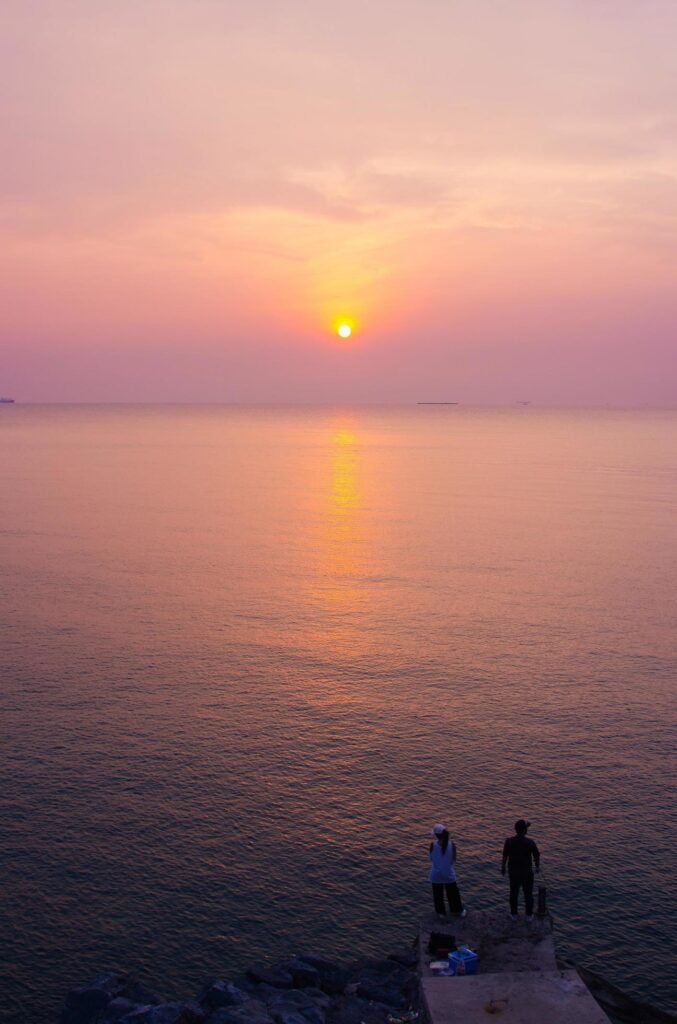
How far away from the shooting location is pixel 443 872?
1046 inches

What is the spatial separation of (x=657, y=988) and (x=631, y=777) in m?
14.1

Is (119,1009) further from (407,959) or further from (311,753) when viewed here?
(311,753)

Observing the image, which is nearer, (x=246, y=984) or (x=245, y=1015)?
(x=245, y=1015)

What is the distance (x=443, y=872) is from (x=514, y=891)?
7.29 ft

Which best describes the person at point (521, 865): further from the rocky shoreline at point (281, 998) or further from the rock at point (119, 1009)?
the rock at point (119, 1009)

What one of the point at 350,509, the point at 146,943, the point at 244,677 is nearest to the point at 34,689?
the point at 244,677

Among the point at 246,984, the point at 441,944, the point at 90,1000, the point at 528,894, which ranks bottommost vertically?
the point at 246,984

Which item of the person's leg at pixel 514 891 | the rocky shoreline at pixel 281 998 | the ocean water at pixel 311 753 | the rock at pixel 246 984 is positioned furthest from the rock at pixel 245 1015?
the person's leg at pixel 514 891

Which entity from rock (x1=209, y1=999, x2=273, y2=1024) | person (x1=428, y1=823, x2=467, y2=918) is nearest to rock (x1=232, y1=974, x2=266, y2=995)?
rock (x1=209, y1=999, x2=273, y2=1024)

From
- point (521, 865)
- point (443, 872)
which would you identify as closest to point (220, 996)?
point (443, 872)

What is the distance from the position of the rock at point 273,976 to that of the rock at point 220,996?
1135mm

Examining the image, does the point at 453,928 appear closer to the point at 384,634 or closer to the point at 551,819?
the point at 551,819

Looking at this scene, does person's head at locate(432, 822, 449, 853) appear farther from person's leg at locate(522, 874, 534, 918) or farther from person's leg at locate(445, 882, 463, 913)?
person's leg at locate(522, 874, 534, 918)

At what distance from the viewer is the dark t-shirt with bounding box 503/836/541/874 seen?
26.3 metres
